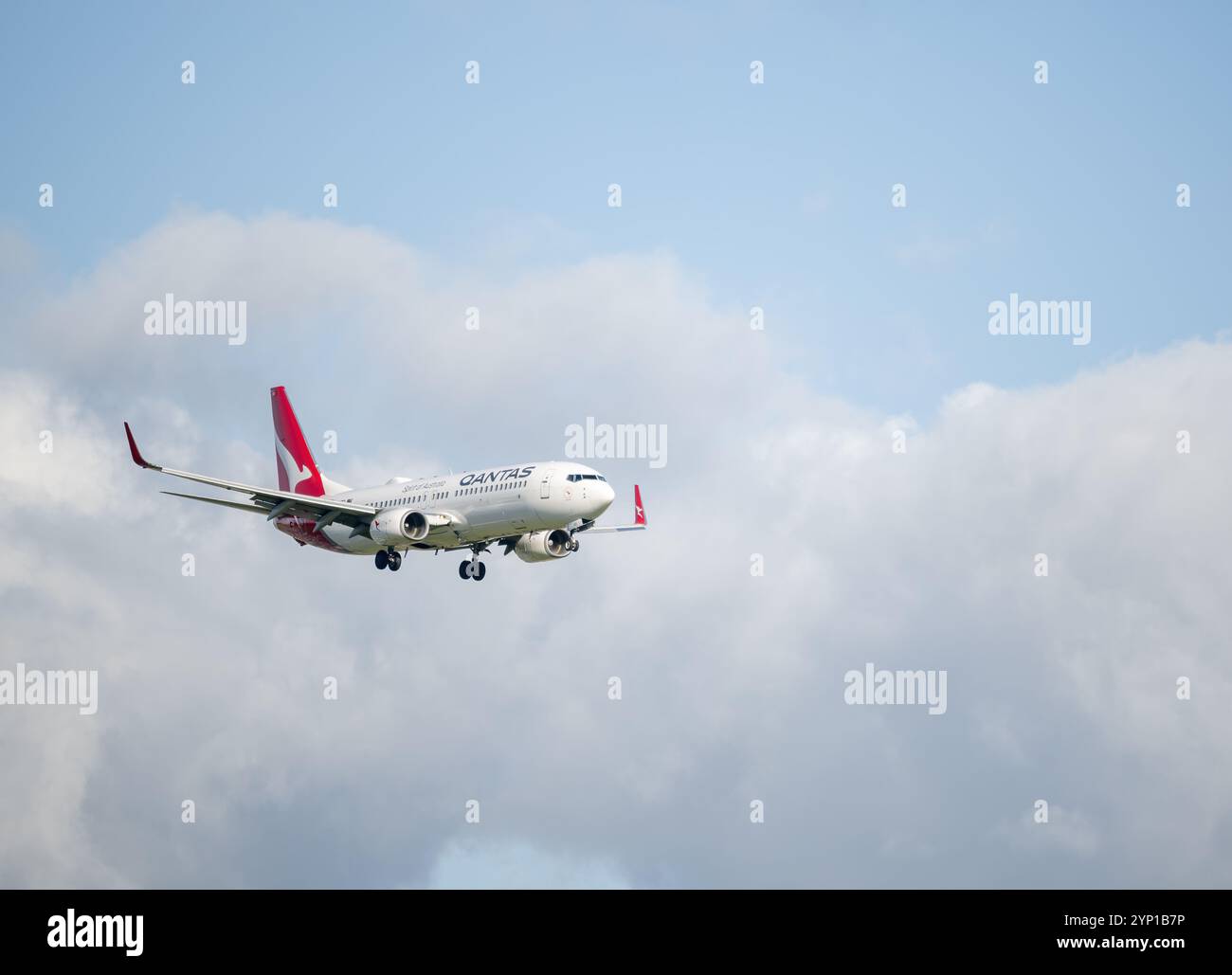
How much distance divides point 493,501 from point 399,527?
6817 millimetres

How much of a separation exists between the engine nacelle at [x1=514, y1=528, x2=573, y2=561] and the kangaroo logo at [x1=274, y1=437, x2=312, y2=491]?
27108 millimetres

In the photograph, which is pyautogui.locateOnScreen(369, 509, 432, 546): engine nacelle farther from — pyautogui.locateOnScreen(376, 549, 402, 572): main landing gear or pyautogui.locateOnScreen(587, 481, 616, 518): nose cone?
pyautogui.locateOnScreen(587, 481, 616, 518): nose cone

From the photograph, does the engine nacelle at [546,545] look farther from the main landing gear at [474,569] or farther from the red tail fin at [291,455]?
the red tail fin at [291,455]

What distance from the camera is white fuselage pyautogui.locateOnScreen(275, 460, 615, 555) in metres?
96.6

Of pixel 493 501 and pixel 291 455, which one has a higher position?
pixel 291 455

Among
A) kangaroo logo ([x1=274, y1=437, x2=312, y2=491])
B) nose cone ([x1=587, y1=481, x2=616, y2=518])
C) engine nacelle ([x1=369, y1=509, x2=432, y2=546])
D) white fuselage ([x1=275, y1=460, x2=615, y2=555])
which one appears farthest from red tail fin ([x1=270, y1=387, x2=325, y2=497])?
nose cone ([x1=587, y1=481, x2=616, y2=518])

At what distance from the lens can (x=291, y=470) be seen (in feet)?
411

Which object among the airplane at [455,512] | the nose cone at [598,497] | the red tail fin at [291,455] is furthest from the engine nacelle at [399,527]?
the red tail fin at [291,455]

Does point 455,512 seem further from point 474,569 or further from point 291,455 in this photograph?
point 291,455

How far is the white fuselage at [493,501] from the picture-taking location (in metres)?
96.6

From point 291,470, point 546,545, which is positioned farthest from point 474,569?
point 291,470
